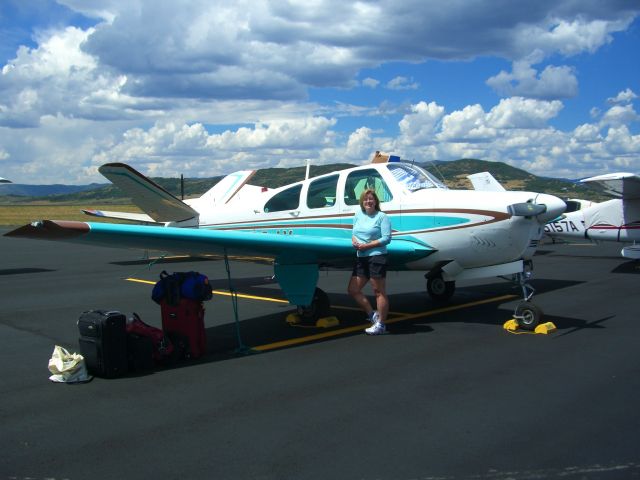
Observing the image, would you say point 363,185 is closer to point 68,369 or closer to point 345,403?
point 345,403

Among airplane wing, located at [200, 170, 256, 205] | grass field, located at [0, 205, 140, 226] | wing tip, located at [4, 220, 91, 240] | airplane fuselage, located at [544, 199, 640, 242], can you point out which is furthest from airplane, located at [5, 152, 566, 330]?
grass field, located at [0, 205, 140, 226]

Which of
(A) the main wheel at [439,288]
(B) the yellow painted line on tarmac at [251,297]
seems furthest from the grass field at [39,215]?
(A) the main wheel at [439,288]

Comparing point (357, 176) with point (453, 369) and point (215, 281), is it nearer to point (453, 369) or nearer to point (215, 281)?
point (453, 369)

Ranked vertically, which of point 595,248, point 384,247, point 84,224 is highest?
point 84,224

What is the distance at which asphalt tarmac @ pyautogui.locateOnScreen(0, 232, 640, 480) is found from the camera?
3482 mm

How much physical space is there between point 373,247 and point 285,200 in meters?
2.50

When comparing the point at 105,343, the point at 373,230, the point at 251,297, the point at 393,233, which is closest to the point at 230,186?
the point at 251,297

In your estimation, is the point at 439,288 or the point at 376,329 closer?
the point at 376,329

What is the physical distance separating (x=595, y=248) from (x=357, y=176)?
1748cm

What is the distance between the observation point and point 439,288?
9.76 metres

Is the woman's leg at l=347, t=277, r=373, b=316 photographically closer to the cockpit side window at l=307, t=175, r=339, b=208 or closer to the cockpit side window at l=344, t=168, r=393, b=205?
the cockpit side window at l=344, t=168, r=393, b=205

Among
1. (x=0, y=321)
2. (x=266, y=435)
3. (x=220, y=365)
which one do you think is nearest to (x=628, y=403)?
(x=266, y=435)

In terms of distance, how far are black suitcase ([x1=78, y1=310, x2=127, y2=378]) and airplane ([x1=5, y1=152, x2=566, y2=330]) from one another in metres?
0.82

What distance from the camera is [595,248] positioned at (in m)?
22.4
